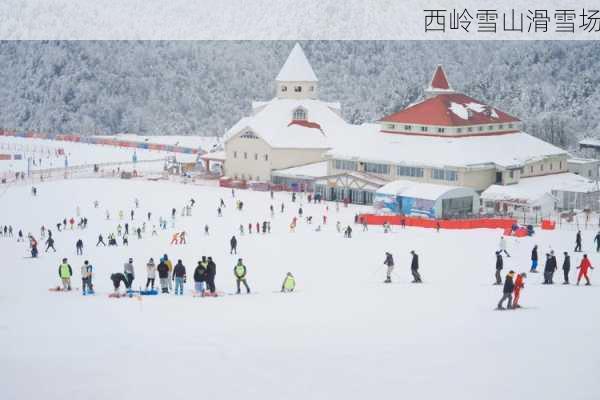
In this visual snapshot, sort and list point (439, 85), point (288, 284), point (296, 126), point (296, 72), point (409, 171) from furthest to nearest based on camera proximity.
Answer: point (296, 72), point (296, 126), point (439, 85), point (409, 171), point (288, 284)

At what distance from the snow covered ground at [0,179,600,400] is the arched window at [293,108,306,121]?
42.3 metres

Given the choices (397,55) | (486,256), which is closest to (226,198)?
(486,256)

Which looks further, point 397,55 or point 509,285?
point 397,55

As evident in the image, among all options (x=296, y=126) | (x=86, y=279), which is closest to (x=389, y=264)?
(x=86, y=279)

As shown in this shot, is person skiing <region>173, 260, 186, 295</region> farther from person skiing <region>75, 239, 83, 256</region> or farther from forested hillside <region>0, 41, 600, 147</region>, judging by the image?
forested hillside <region>0, 41, 600, 147</region>

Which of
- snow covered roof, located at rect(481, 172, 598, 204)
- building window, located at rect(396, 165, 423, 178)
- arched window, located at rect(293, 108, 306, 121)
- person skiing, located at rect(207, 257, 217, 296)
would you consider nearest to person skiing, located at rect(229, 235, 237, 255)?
person skiing, located at rect(207, 257, 217, 296)

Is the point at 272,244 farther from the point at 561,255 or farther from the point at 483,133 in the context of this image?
the point at 483,133

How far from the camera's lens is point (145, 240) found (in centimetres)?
5372

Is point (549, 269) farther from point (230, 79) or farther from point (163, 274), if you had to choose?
point (230, 79)

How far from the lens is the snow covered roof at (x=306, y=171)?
73431 mm

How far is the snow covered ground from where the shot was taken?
24.0m

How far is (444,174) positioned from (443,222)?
11099 millimetres

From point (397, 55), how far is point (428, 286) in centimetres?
13848

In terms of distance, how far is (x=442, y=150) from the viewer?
222 feet
